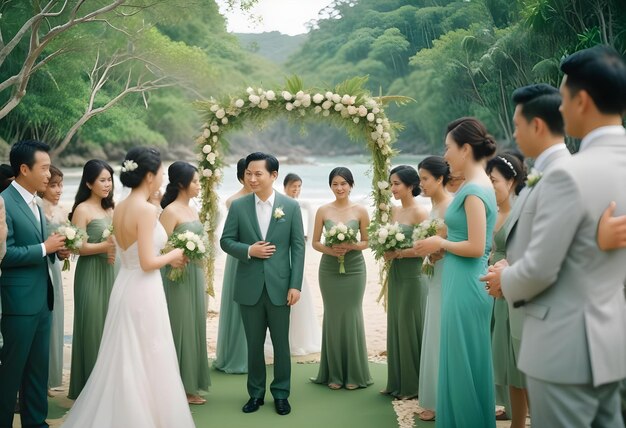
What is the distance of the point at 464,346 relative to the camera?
480 cm

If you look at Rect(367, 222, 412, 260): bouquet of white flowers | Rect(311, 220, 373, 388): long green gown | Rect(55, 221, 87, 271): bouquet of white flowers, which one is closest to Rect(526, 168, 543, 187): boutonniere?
Rect(367, 222, 412, 260): bouquet of white flowers

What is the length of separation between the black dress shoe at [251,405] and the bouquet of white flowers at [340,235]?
164 centimetres

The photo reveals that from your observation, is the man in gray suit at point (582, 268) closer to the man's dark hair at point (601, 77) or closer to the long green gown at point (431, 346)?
the man's dark hair at point (601, 77)

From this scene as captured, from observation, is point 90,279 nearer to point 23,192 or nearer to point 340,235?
point 23,192

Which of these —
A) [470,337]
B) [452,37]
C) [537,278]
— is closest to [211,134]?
[470,337]

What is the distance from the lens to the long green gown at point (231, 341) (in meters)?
7.98

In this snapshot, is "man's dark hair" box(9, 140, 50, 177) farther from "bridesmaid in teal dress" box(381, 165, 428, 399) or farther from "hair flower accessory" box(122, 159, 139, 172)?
"bridesmaid in teal dress" box(381, 165, 428, 399)

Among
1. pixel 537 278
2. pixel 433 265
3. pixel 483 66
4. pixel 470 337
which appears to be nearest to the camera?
pixel 537 278

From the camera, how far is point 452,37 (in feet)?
132

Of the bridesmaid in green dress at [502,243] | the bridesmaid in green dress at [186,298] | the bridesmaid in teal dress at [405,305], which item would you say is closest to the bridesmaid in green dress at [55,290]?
the bridesmaid in green dress at [186,298]

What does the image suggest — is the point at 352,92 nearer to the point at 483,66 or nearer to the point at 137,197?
the point at 137,197

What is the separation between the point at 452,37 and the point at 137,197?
38.0 m

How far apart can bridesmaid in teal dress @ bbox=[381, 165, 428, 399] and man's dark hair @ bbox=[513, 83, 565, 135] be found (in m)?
3.48

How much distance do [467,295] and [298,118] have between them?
3.74 metres
